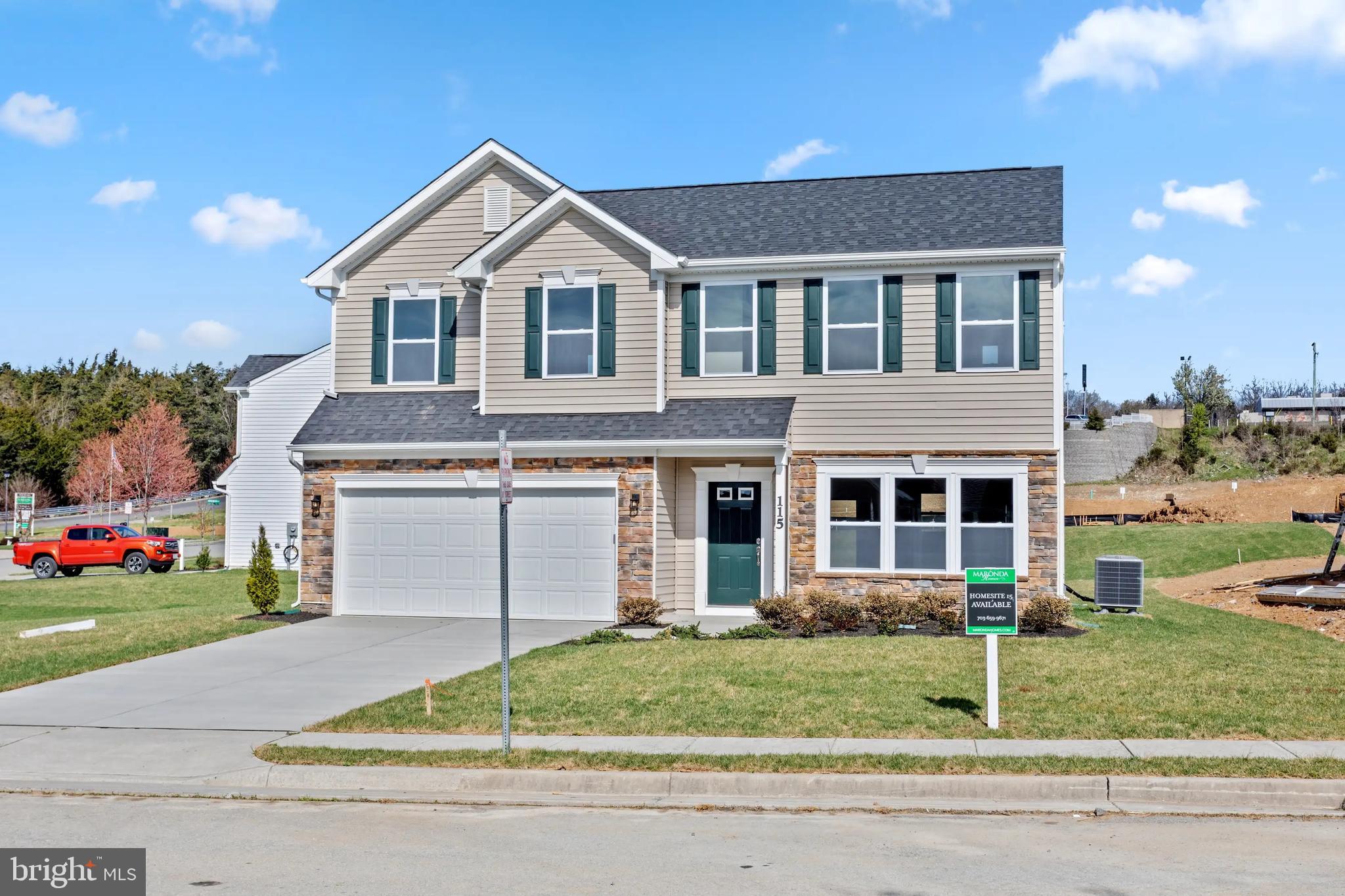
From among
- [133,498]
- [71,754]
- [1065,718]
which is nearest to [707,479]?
[1065,718]

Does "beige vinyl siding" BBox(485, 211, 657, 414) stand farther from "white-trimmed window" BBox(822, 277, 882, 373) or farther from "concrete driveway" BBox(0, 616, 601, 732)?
"concrete driveway" BBox(0, 616, 601, 732)

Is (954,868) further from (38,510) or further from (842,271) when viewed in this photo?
(38,510)

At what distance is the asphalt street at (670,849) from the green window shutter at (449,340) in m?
13.6

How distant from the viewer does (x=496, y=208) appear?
22.3 metres

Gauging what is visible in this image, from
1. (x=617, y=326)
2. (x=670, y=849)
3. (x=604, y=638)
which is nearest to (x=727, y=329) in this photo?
(x=617, y=326)

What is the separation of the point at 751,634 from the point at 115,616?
40.5ft

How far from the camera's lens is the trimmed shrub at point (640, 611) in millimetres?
18938

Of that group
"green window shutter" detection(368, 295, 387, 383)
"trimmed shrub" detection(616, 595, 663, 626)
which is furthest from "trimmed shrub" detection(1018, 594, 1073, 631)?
"green window shutter" detection(368, 295, 387, 383)

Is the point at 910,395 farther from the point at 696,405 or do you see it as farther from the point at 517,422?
the point at 517,422

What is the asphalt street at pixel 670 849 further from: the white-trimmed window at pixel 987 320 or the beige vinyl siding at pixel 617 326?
the beige vinyl siding at pixel 617 326

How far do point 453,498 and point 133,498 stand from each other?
59.6m

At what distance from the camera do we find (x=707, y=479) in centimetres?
2092

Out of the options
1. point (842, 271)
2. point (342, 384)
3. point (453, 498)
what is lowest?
point (453, 498)

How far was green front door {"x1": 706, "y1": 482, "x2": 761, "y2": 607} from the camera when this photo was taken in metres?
20.8
